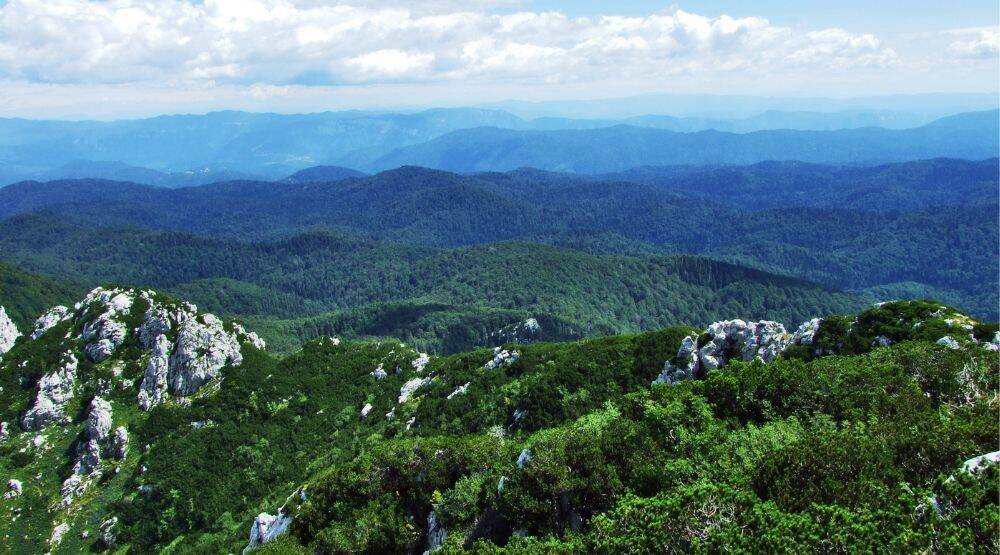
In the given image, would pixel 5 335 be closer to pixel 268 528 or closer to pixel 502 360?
pixel 502 360

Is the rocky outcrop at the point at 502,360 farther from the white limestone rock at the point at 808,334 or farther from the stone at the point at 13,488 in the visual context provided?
the stone at the point at 13,488

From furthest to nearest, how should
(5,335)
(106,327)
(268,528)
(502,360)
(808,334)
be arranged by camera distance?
(5,335) → (106,327) → (502,360) → (808,334) → (268,528)

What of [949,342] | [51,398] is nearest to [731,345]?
[949,342]

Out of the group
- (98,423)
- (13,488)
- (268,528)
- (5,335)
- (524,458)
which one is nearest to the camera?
(524,458)

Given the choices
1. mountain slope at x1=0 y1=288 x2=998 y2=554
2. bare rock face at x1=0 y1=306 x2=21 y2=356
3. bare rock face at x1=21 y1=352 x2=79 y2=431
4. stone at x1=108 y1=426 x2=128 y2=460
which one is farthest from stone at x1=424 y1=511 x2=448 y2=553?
bare rock face at x1=0 y1=306 x2=21 y2=356

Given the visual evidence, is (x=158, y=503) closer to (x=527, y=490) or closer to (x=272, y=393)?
(x=272, y=393)

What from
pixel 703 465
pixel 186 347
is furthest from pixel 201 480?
pixel 703 465

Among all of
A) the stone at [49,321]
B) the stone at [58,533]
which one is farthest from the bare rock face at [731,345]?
the stone at [49,321]

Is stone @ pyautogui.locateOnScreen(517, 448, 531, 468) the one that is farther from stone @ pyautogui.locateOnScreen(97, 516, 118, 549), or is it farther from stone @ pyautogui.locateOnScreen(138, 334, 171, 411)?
stone @ pyautogui.locateOnScreen(138, 334, 171, 411)
